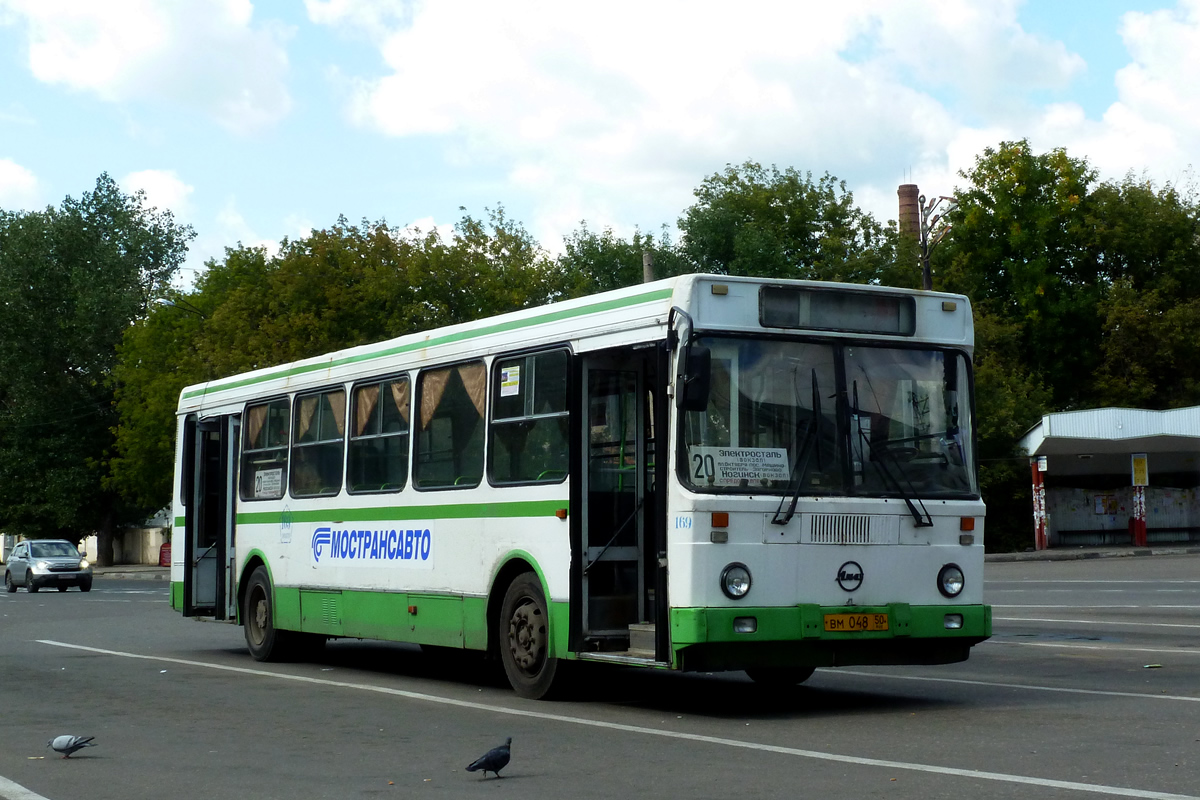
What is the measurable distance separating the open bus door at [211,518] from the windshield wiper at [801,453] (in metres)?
8.85

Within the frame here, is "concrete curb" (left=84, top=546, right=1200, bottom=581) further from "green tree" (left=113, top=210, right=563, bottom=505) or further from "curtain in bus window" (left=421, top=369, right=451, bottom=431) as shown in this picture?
"curtain in bus window" (left=421, top=369, right=451, bottom=431)

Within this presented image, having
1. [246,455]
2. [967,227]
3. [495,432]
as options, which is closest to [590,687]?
[495,432]

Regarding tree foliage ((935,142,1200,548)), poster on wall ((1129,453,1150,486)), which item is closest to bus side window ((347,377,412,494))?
poster on wall ((1129,453,1150,486))

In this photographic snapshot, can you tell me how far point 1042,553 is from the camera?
4381 cm

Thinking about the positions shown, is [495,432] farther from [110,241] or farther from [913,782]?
[110,241]

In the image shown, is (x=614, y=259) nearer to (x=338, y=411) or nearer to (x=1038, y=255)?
(x=1038, y=255)

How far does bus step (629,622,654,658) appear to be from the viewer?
1109cm

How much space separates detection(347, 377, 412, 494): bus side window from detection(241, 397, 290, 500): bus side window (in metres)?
1.77

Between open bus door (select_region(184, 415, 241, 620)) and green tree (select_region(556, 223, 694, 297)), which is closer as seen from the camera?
open bus door (select_region(184, 415, 241, 620))

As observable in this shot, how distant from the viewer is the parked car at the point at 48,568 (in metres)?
42.4

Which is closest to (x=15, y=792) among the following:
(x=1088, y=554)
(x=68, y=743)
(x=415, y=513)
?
(x=68, y=743)

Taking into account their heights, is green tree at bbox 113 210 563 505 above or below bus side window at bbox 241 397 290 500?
above

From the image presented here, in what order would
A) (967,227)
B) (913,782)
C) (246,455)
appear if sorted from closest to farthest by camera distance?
(913,782)
(246,455)
(967,227)

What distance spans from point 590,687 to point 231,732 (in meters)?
3.10
